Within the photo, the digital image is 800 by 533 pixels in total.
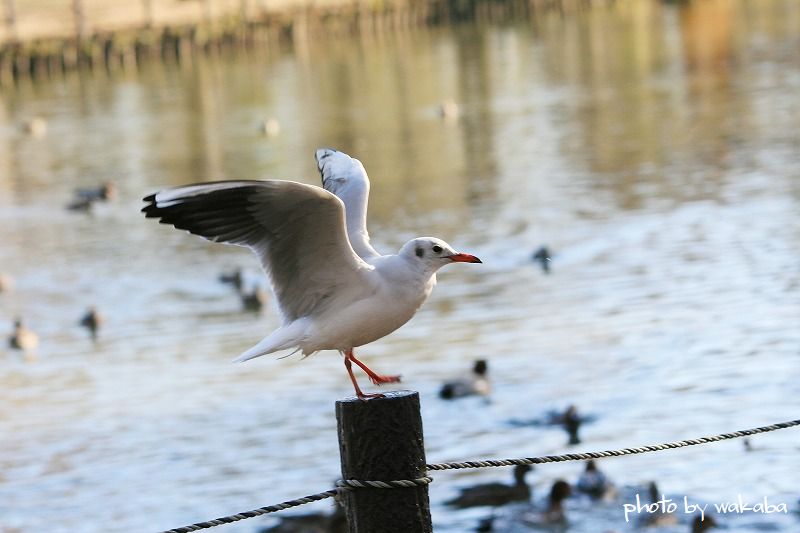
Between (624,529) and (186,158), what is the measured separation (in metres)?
26.1

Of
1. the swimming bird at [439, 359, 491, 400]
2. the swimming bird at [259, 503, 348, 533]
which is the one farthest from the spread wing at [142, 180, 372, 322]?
the swimming bird at [439, 359, 491, 400]

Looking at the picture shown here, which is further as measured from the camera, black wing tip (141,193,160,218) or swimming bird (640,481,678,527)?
swimming bird (640,481,678,527)

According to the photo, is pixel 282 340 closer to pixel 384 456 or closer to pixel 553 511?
pixel 384 456

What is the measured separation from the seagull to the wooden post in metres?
0.71

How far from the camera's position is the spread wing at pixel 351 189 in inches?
226

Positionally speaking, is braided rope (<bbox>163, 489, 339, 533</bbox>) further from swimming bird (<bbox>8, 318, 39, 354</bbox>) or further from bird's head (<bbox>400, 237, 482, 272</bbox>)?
swimming bird (<bbox>8, 318, 39, 354</bbox>)

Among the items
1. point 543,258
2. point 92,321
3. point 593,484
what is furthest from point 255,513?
point 543,258

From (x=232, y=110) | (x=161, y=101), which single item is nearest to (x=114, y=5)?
(x=161, y=101)

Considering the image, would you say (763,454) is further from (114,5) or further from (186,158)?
(114,5)

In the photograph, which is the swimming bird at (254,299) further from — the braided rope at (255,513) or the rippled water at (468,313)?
the braided rope at (255,513)

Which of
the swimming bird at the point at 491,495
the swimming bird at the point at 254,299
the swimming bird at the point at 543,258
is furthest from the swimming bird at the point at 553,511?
the swimming bird at the point at 254,299

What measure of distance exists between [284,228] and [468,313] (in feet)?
32.1

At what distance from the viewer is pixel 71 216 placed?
2612cm

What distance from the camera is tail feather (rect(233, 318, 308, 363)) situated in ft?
17.3
